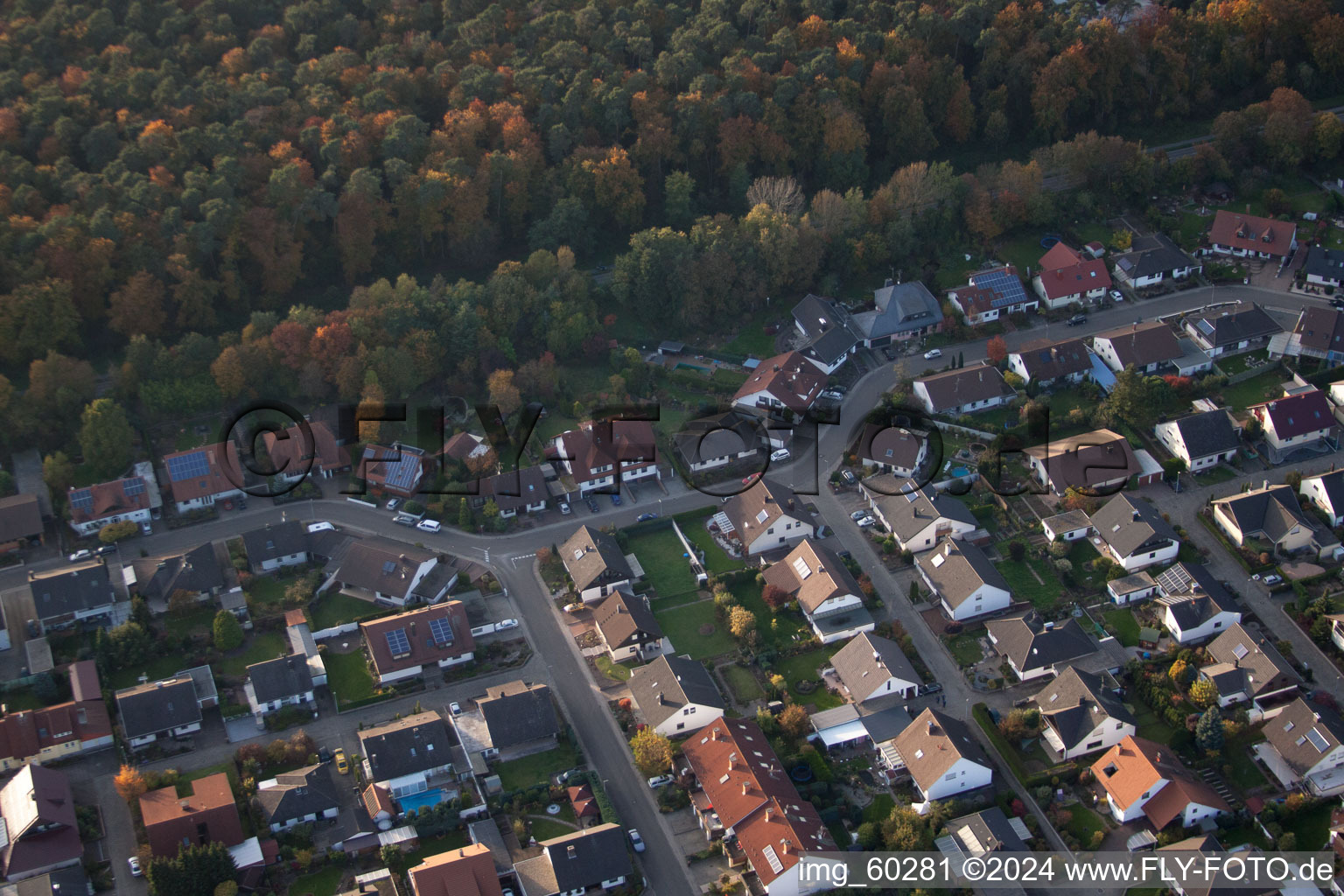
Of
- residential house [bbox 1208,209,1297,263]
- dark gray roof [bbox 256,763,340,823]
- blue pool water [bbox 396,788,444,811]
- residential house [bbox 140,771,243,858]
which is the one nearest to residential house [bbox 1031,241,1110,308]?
residential house [bbox 1208,209,1297,263]

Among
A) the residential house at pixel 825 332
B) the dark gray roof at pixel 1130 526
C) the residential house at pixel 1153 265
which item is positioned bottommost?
the dark gray roof at pixel 1130 526

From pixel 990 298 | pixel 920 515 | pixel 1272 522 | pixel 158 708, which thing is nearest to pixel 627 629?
pixel 920 515

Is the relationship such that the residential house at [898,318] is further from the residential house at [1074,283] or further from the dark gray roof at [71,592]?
the dark gray roof at [71,592]

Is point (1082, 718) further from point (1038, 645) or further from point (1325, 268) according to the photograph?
point (1325, 268)

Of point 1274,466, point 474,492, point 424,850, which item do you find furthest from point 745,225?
point 424,850

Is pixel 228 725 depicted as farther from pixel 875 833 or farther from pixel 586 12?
pixel 586 12

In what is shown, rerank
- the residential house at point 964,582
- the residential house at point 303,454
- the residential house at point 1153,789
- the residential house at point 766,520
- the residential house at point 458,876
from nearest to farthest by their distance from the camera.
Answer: the residential house at point 458,876
the residential house at point 1153,789
the residential house at point 964,582
the residential house at point 766,520
the residential house at point 303,454

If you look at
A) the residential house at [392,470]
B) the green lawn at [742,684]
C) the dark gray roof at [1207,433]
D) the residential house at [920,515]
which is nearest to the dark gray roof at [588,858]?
the green lawn at [742,684]
